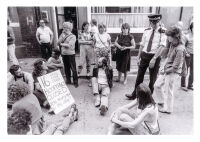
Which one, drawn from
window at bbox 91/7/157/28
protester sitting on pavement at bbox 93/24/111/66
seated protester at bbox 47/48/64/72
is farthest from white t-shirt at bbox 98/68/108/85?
window at bbox 91/7/157/28

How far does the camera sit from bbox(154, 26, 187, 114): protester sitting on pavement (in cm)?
334

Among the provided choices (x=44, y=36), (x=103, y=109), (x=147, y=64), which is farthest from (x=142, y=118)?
(x=44, y=36)

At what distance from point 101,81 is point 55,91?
1.10 meters

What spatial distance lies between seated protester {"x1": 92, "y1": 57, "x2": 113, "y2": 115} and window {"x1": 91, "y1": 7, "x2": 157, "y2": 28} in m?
3.40

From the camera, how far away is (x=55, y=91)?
3.71 metres

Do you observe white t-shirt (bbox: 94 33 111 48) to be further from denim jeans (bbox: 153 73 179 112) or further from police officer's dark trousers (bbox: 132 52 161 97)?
denim jeans (bbox: 153 73 179 112)

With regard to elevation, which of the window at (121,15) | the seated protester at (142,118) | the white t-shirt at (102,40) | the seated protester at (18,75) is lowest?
the seated protester at (142,118)

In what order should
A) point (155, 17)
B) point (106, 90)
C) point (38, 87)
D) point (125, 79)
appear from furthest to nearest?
point (125, 79)
point (106, 90)
point (38, 87)
point (155, 17)

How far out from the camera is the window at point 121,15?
739 cm

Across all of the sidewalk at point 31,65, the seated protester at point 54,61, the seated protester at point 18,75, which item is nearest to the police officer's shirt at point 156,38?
the sidewalk at point 31,65

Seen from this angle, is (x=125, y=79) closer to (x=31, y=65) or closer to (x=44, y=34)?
(x=44, y=34)

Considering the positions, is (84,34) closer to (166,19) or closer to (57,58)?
(57,58)

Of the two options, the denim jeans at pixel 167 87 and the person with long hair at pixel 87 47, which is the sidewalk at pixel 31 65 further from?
the denim jeans at pixel 167 87
